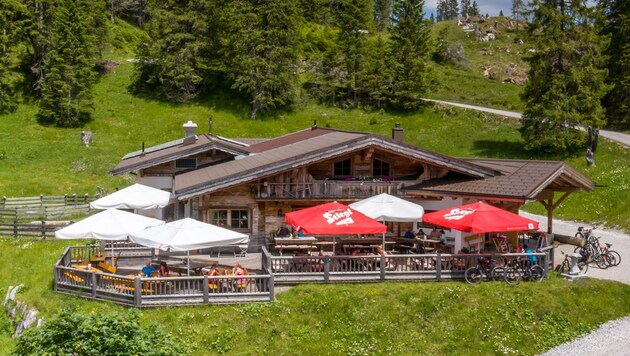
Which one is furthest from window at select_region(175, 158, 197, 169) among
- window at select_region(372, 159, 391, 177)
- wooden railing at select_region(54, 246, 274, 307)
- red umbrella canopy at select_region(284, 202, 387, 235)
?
red umbrella canopy at select_region(284, 202, 387, 235)

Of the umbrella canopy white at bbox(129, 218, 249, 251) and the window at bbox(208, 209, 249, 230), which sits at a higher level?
the umbrella canopy white at bbox(129, 218, 249, 251)

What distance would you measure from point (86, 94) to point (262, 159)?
34.4 meters

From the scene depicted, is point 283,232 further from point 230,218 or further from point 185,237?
point 185,237

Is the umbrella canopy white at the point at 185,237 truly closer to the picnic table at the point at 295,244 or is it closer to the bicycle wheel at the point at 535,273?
the picnic table at the point at 295,244

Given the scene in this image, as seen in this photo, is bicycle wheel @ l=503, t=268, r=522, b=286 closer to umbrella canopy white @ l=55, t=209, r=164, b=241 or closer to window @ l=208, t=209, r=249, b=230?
window @ l=208, t=209, r=249, b=230

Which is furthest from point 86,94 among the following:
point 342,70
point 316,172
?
point 316,172

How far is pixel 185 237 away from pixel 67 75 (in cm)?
4110

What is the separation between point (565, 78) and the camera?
40031 mm

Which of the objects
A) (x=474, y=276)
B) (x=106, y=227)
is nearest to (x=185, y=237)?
(x=106, y=227)

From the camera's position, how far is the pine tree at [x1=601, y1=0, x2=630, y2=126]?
46.0 metres

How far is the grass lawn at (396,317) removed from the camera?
15469 mm

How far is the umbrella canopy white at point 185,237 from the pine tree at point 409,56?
136ft

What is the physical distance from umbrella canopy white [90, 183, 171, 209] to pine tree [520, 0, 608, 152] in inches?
1200

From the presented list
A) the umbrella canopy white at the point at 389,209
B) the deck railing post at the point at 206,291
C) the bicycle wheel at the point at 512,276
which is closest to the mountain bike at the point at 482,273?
the bicycle wheel at the point at 512,276
